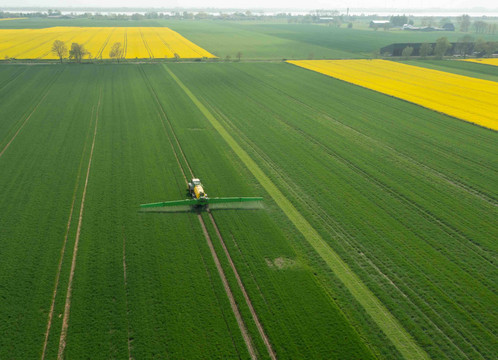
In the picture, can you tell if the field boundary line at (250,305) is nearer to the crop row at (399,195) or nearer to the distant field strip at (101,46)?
the crop row at (399,195)

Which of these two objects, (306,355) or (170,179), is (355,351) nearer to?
(306,355)

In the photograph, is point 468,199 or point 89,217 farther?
point 468,199

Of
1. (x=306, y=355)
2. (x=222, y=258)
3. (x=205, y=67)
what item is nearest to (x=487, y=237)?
(x=306, y=355)

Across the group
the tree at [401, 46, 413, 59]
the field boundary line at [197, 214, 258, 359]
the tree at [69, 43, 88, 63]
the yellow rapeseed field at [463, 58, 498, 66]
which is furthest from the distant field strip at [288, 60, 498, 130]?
the tree at [69, 43, 88, 63]

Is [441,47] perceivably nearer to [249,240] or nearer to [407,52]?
[407,52]

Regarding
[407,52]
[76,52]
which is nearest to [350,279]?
[76,52]

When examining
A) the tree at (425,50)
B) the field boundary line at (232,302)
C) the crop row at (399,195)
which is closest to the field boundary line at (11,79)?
the crop row at (399,195)

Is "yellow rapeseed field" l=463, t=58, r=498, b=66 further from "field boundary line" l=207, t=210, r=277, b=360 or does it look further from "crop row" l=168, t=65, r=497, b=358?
"field boundary line" l=207, t=210, r=277, b=360
